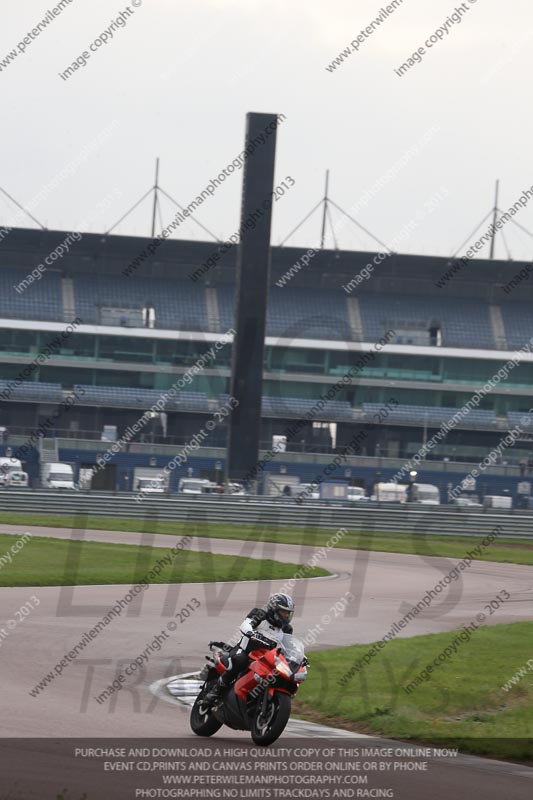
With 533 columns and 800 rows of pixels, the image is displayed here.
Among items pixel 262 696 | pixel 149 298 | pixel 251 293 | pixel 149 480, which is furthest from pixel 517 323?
pixel 262 696

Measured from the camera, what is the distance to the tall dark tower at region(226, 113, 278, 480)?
5122 centimetres

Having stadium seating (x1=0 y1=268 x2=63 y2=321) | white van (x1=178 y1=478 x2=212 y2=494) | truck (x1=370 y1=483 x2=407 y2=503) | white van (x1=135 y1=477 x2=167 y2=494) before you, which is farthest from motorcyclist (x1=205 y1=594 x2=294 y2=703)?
stadium seating (x1=0 y1=268 x2=63 y2=321)

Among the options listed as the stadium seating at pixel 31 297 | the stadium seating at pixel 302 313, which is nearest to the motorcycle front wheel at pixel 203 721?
the stadium seating at pixel 31 297

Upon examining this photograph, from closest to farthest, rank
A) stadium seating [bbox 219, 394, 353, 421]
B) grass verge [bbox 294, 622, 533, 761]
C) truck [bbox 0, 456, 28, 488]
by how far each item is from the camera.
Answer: grass verge [bbox 294, 622, 533, 761], truck [bbox 0, 456, 28, 488], stadium seating [bbox 219, 394, 353, 421]

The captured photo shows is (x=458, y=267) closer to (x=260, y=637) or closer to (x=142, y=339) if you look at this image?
(x=142, y=339)

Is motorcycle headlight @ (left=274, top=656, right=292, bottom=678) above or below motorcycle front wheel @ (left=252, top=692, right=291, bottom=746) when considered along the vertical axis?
above

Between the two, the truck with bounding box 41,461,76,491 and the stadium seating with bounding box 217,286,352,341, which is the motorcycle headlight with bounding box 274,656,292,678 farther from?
the stadium seating with bounding box 217,286,352,341

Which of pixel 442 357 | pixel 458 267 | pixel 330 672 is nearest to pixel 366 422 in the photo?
pixel 442 357

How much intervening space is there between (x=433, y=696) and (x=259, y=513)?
28.7m

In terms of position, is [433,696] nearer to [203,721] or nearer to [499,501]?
[203,721]

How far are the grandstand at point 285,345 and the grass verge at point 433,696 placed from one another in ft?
166

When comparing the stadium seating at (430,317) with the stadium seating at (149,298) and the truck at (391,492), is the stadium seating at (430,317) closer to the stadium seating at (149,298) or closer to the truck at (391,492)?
the stadium seating at (149,298)

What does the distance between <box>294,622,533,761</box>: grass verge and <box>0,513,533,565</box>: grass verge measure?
1816 centimetres

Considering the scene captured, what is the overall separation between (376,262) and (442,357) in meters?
7.21
